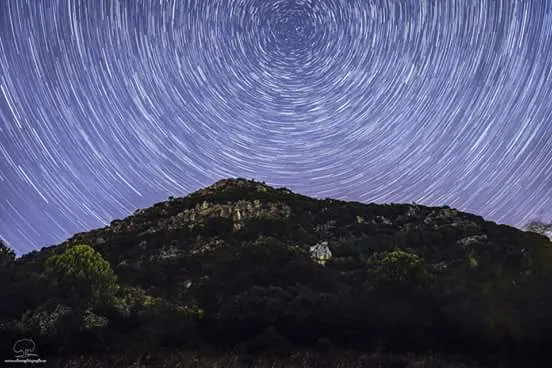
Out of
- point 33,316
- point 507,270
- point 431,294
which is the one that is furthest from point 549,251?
point 33,316

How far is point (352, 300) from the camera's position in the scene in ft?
87.7

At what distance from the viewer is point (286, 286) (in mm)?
30828

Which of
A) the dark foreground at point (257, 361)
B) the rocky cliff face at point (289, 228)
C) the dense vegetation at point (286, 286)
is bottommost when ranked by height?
the dark foreground at point (257, 361)

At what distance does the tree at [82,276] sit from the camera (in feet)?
93.1

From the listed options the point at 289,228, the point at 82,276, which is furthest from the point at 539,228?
the point at 82,276

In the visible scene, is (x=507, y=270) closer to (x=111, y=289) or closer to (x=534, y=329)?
(x=534, y=329)

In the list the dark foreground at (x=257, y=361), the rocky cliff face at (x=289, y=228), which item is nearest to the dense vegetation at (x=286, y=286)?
the rocky cliff face at (x=289, y=228)

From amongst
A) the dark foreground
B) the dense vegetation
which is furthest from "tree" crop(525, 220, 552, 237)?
the dark foreground

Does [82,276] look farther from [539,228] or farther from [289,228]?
[539,228]

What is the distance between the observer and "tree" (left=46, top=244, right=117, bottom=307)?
1117 inches

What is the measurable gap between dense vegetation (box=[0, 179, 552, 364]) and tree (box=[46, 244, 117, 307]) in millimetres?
86

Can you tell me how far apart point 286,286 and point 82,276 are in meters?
12.5

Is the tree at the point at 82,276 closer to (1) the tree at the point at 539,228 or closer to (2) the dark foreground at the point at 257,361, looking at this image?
(2) the dark foreground at the point at 257,361

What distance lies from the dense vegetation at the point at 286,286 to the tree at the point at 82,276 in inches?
3.4
